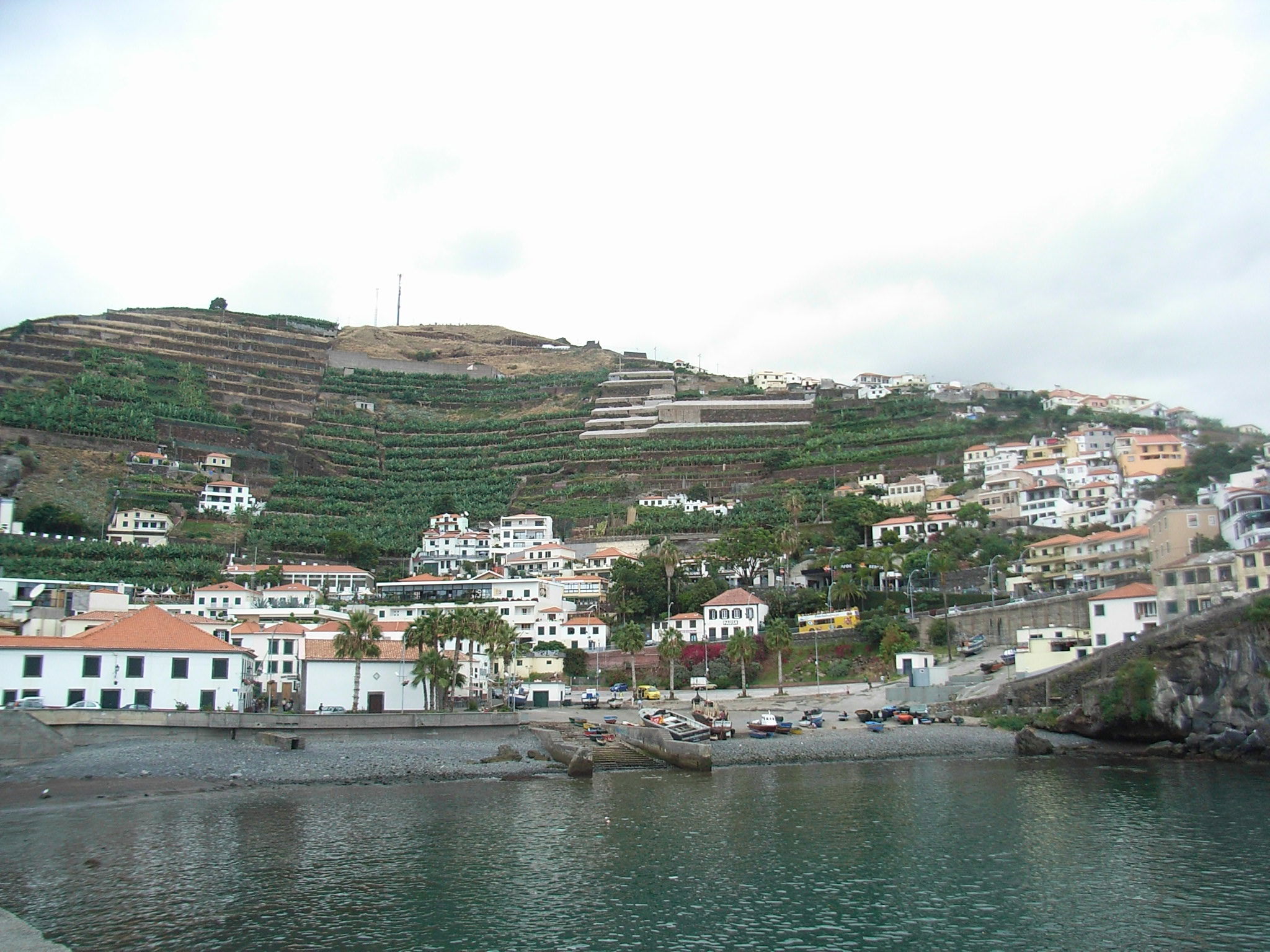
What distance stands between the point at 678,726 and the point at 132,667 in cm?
2578

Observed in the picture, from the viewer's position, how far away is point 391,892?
23797mm

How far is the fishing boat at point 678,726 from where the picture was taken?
49.7 m

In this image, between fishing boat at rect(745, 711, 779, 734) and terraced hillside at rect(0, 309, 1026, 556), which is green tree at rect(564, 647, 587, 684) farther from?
terraced hillside at rect(0, 309, 1026, 556)

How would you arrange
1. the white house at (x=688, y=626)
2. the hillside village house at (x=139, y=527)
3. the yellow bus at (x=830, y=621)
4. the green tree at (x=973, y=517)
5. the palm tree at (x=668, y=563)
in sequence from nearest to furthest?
the yellow bus at (x=830, y=621), the white house at (x=688, y=626), the palm tree at (x=668, y=563), the hillside village house at (x=139, y=527), the green tree at (x=973, y=517)

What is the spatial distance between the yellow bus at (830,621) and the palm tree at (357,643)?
3254cm

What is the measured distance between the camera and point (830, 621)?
2906 inches

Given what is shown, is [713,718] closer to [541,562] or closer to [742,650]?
[742,650]

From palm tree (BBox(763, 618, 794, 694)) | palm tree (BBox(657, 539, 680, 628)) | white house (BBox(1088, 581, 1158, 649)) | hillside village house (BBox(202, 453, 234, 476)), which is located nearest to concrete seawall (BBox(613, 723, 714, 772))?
palm tree (BBox(763, 618, 794, 694))

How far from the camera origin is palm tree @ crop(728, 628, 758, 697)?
6538 cm

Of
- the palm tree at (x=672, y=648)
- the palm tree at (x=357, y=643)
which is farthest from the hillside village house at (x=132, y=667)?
the palm tree at (x=672, y=648)

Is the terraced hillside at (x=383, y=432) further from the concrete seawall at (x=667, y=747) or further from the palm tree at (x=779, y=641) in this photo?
the concrete seawall at (x=667, y=747)

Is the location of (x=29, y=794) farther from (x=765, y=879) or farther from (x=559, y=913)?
(x=765, y=879)

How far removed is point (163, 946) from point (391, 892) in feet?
17.9

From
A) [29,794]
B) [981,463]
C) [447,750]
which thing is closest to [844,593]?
[447,750]
